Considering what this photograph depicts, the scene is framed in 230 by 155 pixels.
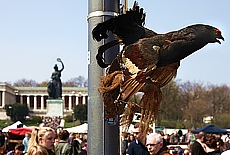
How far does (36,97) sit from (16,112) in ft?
37.6

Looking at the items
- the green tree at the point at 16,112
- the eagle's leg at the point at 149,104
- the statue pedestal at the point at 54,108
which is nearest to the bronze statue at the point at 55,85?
the statue pedestal at the point at 54,108

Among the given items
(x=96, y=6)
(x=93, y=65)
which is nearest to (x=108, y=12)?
(x=96, y=6)

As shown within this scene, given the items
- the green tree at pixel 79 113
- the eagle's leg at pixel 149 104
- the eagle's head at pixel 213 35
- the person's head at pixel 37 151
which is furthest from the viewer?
the green tree at pixel 79 113

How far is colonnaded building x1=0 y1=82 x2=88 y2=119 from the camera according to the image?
267ft

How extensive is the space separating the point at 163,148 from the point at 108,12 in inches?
98.6

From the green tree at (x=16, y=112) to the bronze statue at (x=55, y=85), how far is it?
3318 cm

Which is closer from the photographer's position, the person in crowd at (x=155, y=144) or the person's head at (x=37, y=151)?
the person's head at (x=37, y=151)

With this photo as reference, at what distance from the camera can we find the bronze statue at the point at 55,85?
41.8 meters

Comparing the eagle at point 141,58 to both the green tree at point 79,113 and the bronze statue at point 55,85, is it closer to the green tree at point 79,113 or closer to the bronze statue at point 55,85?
the bronze statue at point 55,85

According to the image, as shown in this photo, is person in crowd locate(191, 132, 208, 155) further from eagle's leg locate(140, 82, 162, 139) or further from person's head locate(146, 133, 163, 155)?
eagle's leg locate(140, 82, 162, 139)

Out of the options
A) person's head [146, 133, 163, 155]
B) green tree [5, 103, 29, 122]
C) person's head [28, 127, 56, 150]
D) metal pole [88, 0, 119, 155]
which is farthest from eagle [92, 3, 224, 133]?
green tree [5, 103, 29, 122]

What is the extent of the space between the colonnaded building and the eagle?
248ft

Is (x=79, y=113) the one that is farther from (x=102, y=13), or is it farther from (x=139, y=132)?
(x=102, y=13)

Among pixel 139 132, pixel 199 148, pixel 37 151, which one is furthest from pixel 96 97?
pixel 199 148
